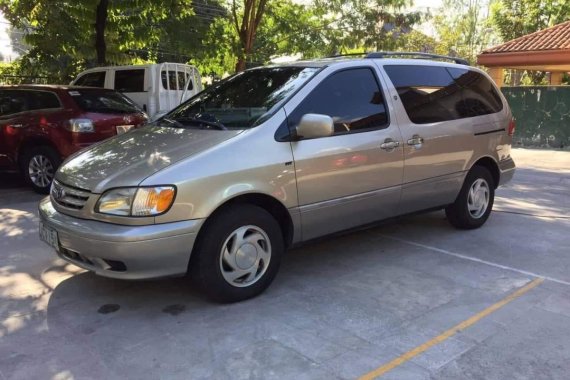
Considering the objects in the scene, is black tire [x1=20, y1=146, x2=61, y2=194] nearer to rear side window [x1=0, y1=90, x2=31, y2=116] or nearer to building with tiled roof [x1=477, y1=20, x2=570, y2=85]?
rear side window [x1=0, y1=90, x2=31, y2=116]

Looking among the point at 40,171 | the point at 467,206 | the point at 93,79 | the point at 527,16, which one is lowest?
the point at 467,206

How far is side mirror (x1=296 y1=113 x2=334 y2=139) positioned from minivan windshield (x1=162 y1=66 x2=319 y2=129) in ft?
0.91

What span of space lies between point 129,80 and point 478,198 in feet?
28.8

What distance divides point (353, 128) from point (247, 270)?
4.92 ft

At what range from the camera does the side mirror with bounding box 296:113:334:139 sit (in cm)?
394

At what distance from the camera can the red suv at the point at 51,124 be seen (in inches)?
295

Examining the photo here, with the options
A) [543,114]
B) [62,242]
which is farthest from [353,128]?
[543,114]

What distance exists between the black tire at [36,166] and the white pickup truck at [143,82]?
13.1 ft

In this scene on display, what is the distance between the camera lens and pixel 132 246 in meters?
3.39

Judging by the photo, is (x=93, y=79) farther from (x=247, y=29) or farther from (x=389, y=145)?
(x=389, y=145)

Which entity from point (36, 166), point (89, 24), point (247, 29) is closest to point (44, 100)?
point (36, 166)

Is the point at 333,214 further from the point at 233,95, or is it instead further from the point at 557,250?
the point at 557,250

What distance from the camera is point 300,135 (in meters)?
4.03

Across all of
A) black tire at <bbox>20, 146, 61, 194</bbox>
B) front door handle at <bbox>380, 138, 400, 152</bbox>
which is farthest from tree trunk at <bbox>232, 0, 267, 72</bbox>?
front door handle at <bbox>380, 138, 400, 152</bbox>
